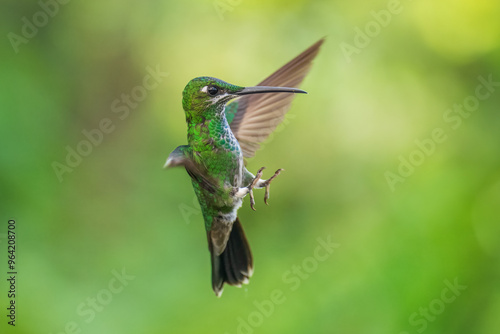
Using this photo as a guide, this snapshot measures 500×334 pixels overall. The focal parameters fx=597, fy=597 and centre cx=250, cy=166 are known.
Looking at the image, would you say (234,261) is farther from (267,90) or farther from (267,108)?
(267,90)

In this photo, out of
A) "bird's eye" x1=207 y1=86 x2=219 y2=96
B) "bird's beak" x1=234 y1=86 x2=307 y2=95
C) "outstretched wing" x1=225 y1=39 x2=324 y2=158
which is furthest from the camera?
"outstretched wing" x1=225 y1=39 x2=324 y2=158

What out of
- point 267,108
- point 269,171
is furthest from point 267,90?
point 269,171

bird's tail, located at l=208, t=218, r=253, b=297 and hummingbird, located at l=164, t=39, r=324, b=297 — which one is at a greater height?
hummingbird, located at l=164, t=39, r=324, b=297

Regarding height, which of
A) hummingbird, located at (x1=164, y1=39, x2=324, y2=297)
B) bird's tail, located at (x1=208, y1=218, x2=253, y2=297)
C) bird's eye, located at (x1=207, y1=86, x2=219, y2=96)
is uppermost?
bird's eye, located at (x1=207, y1=86, x2=219, y2=96)

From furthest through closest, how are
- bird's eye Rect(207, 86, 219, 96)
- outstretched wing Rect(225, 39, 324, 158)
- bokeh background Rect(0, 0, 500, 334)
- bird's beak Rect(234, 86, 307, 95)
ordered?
bokeh background Rect(0, 0, 500, 334) → outstretched wing Rect(225, 39, 324, 158) → bird's eye Rect(207, 86, 219, 96) → bird's beak Rect(234, 86, 307, 95)

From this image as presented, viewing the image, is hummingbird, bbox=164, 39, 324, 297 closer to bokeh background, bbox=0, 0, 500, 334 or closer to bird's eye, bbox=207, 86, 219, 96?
bird's eye, bbox=207, 86, 219, 96

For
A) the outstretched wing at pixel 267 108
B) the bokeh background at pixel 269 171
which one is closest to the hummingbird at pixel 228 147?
the outstretched wing at pixel 267 108

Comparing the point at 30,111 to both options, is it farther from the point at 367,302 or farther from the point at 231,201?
the point at 231,201

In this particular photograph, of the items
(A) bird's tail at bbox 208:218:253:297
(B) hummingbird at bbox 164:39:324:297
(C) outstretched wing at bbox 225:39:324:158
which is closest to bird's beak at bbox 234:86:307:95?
(B) hummingbird at bbox 164:39:324:297
